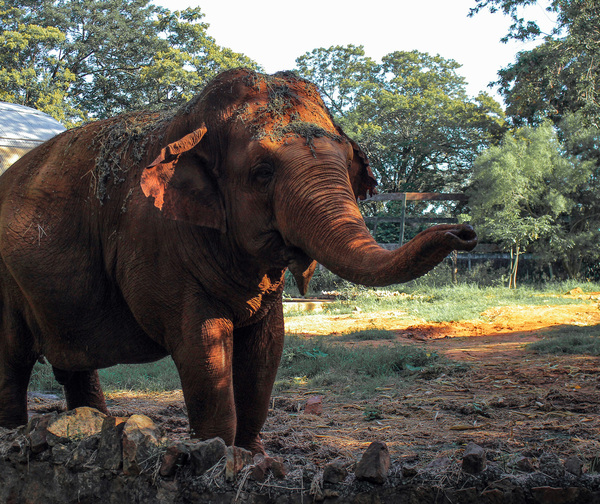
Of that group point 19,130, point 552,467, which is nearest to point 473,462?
point 552,467

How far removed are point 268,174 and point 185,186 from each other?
472mm

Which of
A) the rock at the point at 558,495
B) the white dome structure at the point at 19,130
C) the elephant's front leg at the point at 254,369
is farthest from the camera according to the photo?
the white dome structure at the point at 19,130

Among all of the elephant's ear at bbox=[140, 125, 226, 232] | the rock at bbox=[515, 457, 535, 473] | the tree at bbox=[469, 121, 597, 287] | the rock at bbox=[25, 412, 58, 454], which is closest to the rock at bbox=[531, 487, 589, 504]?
the rock at bbox=[515, 457, 535, 473]

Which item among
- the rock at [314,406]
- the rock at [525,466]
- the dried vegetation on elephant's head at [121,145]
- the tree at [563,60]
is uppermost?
the tree at [563,60]

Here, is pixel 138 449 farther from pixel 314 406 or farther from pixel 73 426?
pixel 314 406

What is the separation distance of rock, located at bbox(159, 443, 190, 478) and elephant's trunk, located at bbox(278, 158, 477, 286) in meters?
1.04

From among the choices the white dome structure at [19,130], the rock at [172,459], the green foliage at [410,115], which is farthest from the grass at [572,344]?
the green foliage at [410,115]

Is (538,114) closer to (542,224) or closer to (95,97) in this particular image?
(542,224)

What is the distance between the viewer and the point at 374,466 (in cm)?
262

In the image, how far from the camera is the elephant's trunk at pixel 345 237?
2377mm

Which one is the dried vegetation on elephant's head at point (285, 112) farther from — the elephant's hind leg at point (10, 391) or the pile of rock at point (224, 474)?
the elephant's hind leg at point (10, 391)

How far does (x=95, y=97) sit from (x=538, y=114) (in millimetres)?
21525

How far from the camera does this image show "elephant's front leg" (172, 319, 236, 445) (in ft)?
11.1

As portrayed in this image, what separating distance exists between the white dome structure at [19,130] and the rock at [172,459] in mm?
8815
